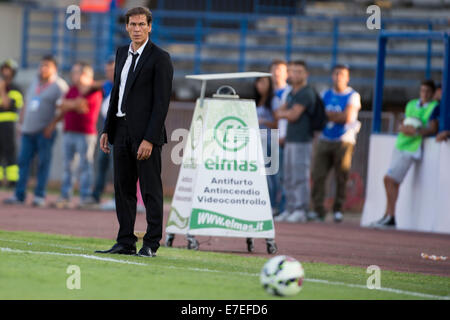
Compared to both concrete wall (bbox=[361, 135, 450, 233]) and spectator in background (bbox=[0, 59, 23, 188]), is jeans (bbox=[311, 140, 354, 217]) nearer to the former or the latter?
concrete wall (bbox=[361, 135, 450, 233])

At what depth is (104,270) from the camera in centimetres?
843

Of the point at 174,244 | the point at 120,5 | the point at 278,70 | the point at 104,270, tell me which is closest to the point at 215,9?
the point at 120,5

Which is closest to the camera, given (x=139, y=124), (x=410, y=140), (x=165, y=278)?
(x=165, y=278)

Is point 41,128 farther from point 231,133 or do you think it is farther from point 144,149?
point 144,149

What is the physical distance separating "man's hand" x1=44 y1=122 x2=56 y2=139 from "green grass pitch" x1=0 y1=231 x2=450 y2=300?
7.15m

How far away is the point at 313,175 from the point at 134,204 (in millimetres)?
7739

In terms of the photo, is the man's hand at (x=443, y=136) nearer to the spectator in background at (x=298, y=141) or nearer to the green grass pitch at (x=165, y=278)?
the spectator in background at (x=298, y=141)

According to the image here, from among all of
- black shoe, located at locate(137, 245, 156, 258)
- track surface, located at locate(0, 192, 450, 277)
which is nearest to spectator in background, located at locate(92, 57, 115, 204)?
track surface, located at locate(0, 192, 450, 277)

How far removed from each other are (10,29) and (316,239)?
62.6ft

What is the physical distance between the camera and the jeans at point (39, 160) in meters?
17.7

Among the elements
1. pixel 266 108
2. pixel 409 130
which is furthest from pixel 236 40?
pixel 409 130

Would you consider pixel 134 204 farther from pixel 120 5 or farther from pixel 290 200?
pixel 120 5

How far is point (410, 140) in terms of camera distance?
16.2 metres

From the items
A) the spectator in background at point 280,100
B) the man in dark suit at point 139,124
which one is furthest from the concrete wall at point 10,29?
the man in dark suit at point 139,124
